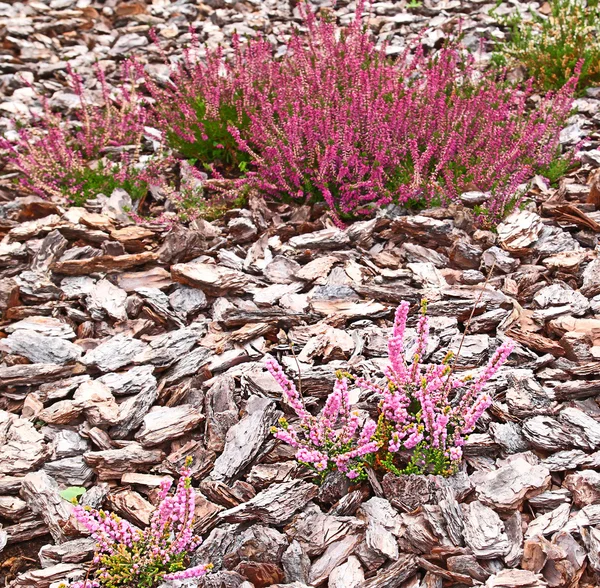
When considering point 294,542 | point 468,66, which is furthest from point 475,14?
point 294,542

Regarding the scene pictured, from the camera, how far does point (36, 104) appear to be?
250 inches

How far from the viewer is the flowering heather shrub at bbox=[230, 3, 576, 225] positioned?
4082mm

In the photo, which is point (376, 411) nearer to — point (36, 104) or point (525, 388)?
point (525, 388)

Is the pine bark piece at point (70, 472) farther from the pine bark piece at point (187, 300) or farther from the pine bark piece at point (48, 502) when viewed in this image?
the pine bark piece at point (187, 300)

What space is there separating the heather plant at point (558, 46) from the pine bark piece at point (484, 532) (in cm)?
418

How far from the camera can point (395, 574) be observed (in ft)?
6.93

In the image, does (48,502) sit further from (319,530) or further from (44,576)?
(319,530)

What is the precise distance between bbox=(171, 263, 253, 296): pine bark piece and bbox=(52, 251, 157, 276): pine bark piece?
0.98 ft

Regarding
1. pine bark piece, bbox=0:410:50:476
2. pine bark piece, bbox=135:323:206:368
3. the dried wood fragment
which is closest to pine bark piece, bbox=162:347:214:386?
pine bark piece, bbox=135:323:206:368

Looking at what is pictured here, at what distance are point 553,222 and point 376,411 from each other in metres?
1.91

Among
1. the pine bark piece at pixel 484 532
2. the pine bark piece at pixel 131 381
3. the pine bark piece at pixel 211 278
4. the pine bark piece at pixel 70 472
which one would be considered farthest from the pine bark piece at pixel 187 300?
the pine bark piece at pixel 484 532

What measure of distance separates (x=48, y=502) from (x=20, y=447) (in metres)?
0.36

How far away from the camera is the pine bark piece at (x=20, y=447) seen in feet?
8.89

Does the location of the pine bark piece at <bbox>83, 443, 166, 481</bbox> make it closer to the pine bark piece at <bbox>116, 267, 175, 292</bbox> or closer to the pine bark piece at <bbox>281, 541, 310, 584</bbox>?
the pine bark piece at <bbox>281, 541, 310, 584</bbox>
